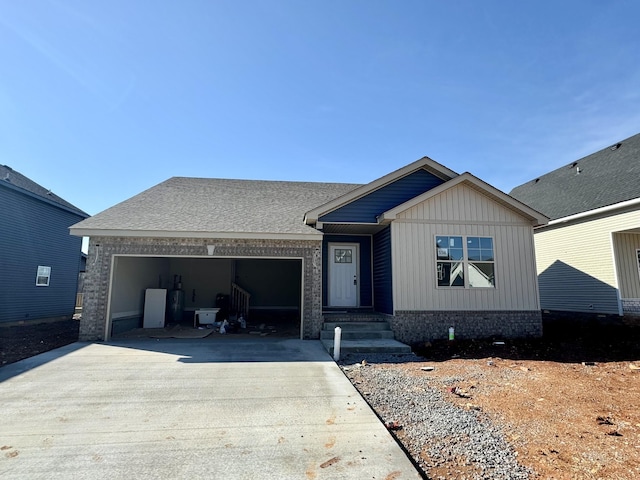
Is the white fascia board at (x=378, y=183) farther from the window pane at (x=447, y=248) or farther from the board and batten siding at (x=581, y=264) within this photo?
the board and batten siding at (x=581, y=264)

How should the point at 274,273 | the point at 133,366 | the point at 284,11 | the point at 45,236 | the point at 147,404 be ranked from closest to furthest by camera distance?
the point at 147,404 < the point at 133,366 < the point at 284,11 < the point at 45,236 < the point at 274,273

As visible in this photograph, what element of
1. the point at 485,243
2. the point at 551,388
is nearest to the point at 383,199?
the point at 485,243

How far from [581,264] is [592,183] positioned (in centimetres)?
337

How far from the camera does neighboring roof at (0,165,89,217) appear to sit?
11426 millimetres

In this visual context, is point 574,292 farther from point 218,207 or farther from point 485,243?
point 218,207

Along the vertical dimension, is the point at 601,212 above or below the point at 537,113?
below

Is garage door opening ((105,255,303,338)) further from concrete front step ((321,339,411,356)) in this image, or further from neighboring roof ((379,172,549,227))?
neighboring roof ((379,172,549,227))

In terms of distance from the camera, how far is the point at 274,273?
14883mm

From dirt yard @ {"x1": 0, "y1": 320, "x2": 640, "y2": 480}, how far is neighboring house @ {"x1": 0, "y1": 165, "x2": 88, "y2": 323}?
2.03m

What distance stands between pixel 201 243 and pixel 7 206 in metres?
7.61

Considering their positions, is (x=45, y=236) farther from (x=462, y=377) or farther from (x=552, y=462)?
(x=552, y=462)

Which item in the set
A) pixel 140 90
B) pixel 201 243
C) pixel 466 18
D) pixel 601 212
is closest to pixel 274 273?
pixel 201 243

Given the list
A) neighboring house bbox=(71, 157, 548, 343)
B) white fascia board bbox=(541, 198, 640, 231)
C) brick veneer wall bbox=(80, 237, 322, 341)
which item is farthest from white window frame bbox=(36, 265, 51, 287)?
white fascia board bbox=(541, 198, 640, 231)

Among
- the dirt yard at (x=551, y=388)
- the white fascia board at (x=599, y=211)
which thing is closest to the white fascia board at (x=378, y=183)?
the white fascia board at (x=599, y=211)
